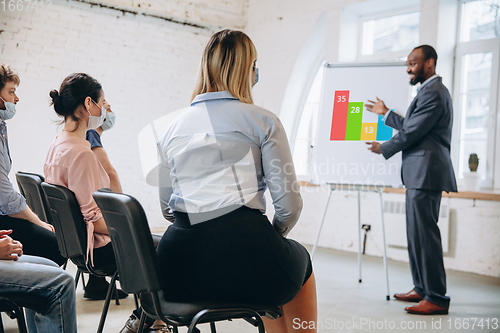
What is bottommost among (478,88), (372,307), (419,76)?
(372,307)

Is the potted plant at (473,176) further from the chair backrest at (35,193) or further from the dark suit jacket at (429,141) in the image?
the chair backrest at (35,193)

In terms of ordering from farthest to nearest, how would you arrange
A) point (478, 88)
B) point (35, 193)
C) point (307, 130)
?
point (307, 130) < point (478, 88) < point (35, 193)

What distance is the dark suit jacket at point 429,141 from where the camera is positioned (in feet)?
9.06

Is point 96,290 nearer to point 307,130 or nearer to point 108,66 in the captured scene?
point 108,66

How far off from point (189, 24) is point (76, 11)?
1445mm

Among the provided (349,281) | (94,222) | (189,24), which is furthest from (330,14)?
(94,222)

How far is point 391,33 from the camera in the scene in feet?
16.3

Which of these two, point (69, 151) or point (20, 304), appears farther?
point (69, 151)

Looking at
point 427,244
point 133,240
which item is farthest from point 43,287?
point 427,244

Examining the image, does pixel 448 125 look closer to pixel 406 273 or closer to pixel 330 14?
pixel 406 273

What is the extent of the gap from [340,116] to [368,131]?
280 mm

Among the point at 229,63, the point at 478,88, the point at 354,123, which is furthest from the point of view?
the point at 478,88

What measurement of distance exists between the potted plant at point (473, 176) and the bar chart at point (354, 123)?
1.40 metres

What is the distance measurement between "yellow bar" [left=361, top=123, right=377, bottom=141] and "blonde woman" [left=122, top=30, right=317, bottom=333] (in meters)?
2.03
